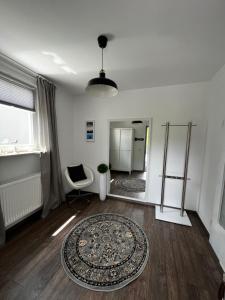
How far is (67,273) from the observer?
146 cm

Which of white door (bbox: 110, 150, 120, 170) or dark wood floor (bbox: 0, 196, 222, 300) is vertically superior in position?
white door (bbox: 110, 150, 120, 170)

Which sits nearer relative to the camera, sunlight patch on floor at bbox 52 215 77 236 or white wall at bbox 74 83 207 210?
sunlight patch on floor at bbox 52 215 77 236

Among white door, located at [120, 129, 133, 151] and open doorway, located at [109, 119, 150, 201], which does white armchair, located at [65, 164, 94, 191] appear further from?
white door, located at [120, 129, 133, 151]

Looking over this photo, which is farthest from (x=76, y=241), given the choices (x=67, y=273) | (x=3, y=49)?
(x=3, y=49)

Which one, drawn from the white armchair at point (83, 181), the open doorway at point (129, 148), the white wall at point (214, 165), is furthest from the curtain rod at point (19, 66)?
the open doorway at point (129, 148)

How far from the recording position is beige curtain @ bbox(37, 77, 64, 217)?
242cm

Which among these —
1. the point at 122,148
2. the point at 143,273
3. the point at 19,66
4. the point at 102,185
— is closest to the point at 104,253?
the point at 143,273

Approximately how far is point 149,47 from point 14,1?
4.48ft

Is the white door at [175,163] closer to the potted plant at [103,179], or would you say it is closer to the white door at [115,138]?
the potted plant at [103,179]

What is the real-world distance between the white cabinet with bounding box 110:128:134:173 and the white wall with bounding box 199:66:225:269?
295 cm

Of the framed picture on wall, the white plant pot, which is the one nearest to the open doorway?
the white plant pot

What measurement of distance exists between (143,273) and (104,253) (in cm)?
51

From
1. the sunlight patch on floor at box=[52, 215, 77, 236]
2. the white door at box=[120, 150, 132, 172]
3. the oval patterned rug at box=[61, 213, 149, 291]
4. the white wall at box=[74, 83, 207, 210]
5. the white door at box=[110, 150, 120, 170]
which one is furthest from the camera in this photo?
the white door at box=[110, 150, 120, 170]

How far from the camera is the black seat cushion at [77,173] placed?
3116mm
